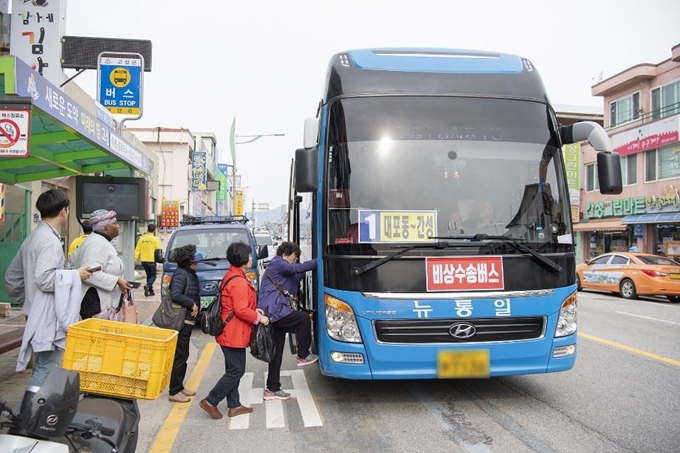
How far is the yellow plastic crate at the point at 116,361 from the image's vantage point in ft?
10.5

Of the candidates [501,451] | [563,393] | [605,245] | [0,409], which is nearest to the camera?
[0,409]

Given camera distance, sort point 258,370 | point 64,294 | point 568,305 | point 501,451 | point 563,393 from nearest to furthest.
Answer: point 64,294, point 501,451, point 568,305, point 563,393, point 258,370

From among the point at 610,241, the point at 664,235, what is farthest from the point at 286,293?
the point at 610,241

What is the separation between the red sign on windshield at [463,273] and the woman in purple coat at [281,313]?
1.35 m

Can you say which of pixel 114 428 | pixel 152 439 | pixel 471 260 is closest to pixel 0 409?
pixel 114 428

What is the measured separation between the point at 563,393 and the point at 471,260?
2.10 metres

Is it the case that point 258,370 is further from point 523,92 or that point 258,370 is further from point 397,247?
point 523,92

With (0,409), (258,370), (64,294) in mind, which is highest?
(64,294)

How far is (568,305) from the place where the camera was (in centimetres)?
491

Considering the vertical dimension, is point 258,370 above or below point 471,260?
below

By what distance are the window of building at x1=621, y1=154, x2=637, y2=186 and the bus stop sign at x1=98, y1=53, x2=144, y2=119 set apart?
21.5 metres

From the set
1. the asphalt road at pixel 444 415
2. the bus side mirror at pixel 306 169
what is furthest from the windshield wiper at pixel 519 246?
the asphalt road at pixel 444 415

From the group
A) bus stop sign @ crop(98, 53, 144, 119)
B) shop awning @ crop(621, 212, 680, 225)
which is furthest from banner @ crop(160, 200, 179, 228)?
shop awning @ crop(621, 212, 680, 225)

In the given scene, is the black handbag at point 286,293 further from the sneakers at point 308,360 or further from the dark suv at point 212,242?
the dark suv at point 212,242
